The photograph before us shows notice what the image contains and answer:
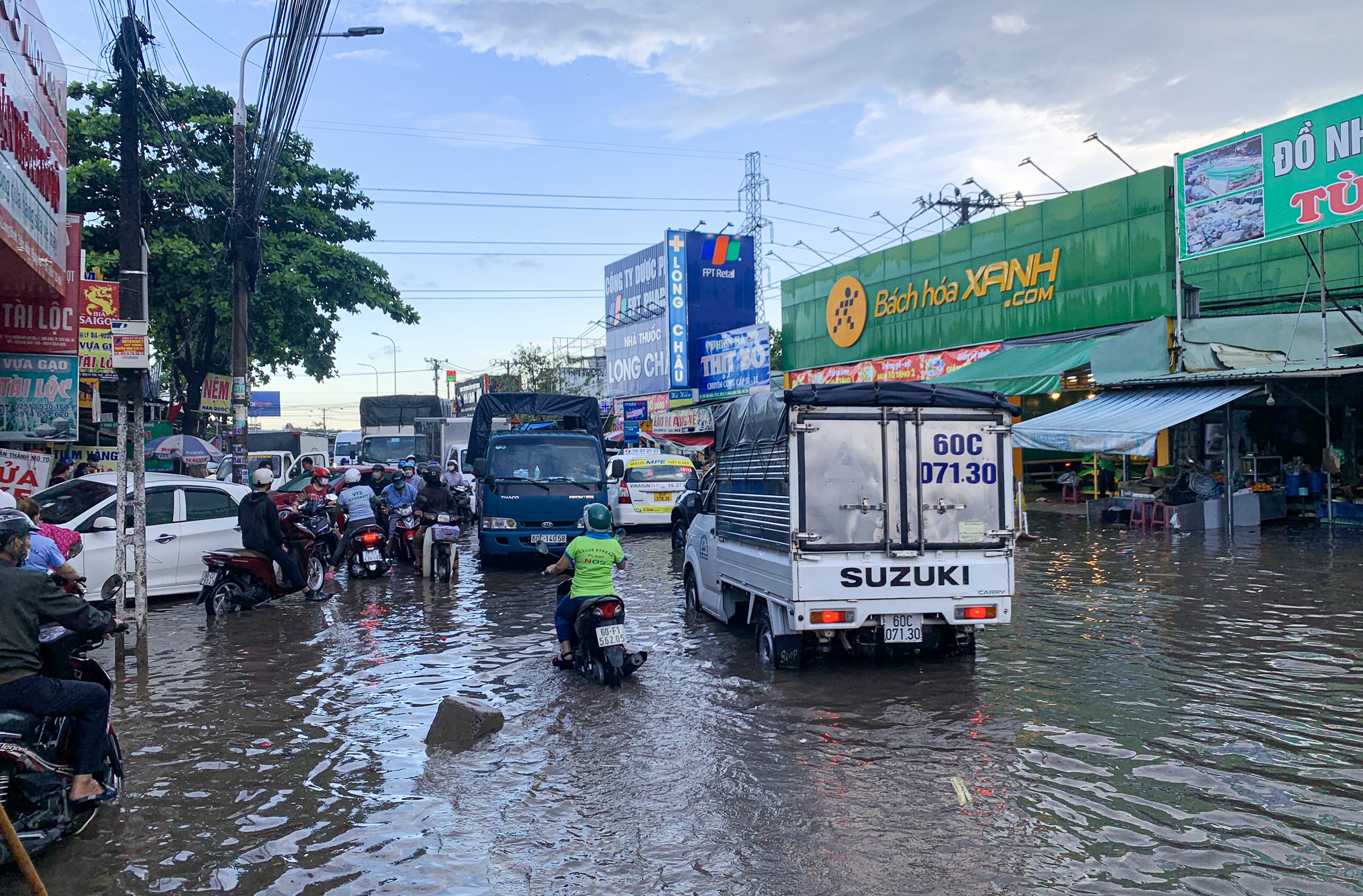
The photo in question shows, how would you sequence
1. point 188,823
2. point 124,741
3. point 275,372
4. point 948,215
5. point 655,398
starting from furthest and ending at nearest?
point 655,398, point 948,215, point 275,372, point 124,741, point 188,823

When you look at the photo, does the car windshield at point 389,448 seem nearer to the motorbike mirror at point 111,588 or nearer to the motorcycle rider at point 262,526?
the motorcycle rider at point 262,526

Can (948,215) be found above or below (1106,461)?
above

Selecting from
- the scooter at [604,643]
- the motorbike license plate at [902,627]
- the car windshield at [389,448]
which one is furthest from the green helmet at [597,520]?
the car windshield at [389,448]

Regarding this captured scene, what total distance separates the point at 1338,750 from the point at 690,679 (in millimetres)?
4493

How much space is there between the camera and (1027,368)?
2452 cm

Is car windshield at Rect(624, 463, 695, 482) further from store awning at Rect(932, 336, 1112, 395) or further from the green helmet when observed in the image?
the green helmet

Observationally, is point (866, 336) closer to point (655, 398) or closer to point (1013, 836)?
point (655, 398)

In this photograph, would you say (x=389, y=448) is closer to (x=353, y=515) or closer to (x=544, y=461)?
(x=544, y=461)

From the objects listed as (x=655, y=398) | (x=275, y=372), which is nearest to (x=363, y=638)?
(x=275, y=372)

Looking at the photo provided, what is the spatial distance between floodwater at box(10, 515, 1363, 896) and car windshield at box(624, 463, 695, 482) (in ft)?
40.3

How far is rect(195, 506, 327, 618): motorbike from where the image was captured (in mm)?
12141

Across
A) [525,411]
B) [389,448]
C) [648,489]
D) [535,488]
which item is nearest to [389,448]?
[389,448]

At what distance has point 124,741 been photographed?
693 cm

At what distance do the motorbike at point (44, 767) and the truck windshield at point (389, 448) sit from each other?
31870 millimetres
